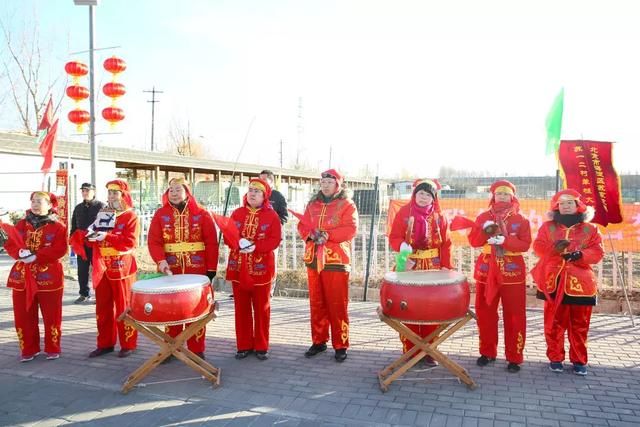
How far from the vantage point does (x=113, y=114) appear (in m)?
8.48

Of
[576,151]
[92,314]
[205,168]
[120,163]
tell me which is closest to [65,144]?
[120,163]

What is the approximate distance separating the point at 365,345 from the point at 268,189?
1.84 meters

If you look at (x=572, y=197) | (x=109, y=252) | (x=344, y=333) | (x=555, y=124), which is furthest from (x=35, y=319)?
(x=555, y=124)

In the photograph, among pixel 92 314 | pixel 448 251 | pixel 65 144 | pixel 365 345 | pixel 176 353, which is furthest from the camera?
pixel 65 144

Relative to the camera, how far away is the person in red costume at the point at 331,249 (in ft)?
14.4

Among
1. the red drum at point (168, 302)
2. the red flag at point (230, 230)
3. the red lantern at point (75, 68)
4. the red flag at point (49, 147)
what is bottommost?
the red drum at point (168, 302)

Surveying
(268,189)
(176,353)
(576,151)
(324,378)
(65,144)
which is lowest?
(324,378)

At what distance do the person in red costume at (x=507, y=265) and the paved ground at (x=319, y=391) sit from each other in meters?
0.33

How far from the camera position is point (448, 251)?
13.8 feet

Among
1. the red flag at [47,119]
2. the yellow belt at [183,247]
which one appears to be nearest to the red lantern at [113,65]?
the red flag at [47,119]

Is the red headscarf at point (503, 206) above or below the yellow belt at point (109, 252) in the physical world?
above

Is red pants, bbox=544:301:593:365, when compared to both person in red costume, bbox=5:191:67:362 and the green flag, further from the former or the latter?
person in red costume, bbox=5:191:67:362

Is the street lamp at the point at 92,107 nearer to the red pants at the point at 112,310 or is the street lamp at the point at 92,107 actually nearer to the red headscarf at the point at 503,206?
the red pants at the point at 112,310

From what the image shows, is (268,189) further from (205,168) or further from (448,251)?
(205,168)
